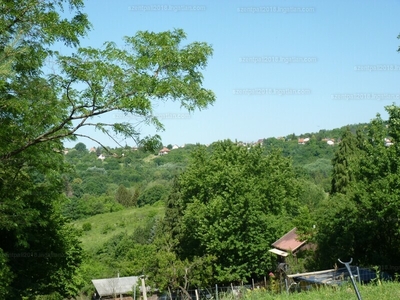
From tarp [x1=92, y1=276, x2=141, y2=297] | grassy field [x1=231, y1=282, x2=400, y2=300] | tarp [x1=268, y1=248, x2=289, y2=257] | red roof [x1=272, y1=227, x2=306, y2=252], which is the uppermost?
red roof [x1=272, y1=227, x2=306, y2=252]

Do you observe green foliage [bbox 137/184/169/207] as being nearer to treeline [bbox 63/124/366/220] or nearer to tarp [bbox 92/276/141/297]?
treeline [bbox 63/124/366/220]

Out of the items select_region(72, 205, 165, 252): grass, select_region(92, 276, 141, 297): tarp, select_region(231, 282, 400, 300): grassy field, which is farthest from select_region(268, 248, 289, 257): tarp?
select_region(72, 205, 165, 252): grass

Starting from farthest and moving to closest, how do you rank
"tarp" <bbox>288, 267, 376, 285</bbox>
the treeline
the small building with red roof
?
the treeline, the small building with red roof, "tarp" <bbox>288, 267, 376, 285</bbox>

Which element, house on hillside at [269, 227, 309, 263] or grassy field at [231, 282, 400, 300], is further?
house on hillside at [269, 227, 309, 263]

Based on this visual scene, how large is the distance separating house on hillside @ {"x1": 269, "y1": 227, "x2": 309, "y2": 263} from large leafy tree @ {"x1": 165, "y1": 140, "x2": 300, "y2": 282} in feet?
1.57

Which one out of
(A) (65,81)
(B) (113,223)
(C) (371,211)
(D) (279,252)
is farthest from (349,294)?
(B) (113,223)

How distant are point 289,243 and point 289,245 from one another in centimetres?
43

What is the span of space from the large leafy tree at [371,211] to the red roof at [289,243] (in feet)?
18.9

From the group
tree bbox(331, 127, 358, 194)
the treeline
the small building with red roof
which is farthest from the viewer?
the treeline

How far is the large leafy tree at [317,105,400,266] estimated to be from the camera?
20.4m

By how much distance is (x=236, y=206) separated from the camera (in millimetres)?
30984

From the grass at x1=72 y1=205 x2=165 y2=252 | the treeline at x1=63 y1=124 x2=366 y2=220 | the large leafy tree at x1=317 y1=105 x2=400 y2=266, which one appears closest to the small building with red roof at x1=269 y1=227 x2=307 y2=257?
the large leafy tree at x1=317 y1=105 x2=400 y2=266

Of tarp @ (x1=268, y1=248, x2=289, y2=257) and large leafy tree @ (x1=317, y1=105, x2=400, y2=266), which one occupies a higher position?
large leafy tree @ (x1=317, y1=105, x2=400, y2=266)

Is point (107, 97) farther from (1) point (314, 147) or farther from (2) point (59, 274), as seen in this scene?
(1) point (314, 147)
